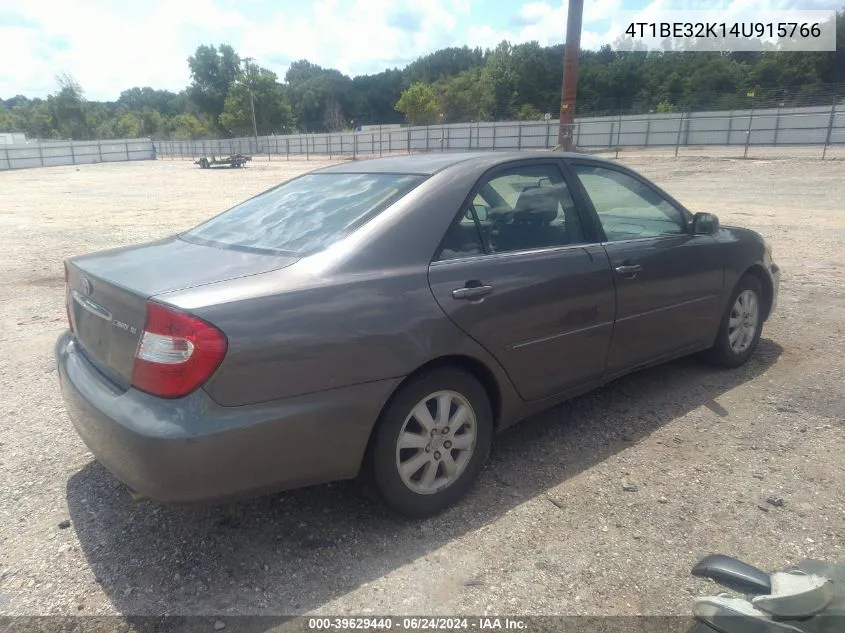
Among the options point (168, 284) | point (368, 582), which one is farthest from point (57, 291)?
point (368, 582)

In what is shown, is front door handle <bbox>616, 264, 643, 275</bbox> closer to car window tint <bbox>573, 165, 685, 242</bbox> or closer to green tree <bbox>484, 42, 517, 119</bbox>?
car window tint <bbox>573, 165, 685, 242</bbox>

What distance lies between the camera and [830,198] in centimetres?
1515

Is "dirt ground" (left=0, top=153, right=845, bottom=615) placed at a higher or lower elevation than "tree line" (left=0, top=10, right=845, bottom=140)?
lower

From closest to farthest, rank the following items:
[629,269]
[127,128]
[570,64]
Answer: [629,269] < [570,64] < [127,128]

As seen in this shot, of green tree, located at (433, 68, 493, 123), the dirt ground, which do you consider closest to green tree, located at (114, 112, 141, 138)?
green tree, located at (433, 68, 493, 123)

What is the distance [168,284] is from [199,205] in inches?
633

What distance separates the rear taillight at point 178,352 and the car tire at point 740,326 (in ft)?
11.8

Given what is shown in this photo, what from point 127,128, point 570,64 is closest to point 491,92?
point 127,128

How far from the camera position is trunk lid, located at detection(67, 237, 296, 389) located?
2473 millimetres

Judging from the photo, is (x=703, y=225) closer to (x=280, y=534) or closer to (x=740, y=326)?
(x=740, y=326)

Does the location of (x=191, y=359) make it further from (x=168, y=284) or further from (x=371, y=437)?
(x=371, y=437)

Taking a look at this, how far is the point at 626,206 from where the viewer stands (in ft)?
13.2

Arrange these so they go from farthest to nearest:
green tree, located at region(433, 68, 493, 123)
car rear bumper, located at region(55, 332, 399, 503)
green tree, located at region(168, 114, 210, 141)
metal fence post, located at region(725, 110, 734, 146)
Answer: green tree, located at region(168, 114, 210, 141) → green tree, located at region(433, 68, 493, 123) → metal fence post, located at region(725, 110, 734, 146) → car rear bumper, located at region(55, 332, 399, 503)

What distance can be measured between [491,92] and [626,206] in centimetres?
8543
